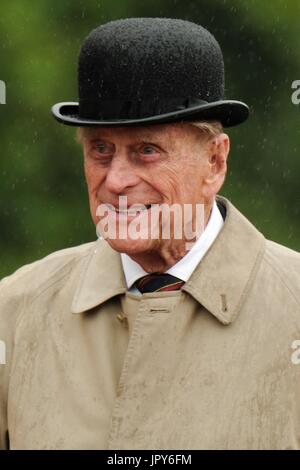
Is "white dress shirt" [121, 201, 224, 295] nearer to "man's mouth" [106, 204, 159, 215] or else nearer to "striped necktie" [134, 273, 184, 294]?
"striped necktie" [134, 273, 184, 294]

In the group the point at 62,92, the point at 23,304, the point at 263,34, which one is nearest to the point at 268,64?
the point at 263,34

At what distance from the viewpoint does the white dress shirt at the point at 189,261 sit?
5066 millimetres

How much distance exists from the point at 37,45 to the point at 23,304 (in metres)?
5.08

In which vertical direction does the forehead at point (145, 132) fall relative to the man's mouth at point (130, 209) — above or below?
above

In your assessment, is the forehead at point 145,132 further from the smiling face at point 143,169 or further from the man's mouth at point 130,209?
the man's mouth at point 130,209

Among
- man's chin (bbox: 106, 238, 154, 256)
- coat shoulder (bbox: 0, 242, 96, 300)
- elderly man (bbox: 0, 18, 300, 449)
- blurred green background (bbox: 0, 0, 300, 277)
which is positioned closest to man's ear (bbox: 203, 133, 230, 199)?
elderly man (bbox: 0, 18, 300, 449)

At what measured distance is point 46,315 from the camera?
5180 millimetres

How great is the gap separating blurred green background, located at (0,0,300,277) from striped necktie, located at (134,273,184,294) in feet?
16.5

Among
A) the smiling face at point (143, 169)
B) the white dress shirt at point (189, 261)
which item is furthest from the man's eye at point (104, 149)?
the white dress shirt at point (189, 261)

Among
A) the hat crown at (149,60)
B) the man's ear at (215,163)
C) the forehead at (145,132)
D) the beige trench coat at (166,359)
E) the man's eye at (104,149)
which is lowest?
the beige trench coat at (166,359)

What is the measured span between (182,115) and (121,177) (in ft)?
0.79

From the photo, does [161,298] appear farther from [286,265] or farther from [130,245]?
[286,265]

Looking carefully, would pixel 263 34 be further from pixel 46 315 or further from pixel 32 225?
pixel 46 315

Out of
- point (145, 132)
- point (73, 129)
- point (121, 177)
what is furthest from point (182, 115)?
point (73, 129)
